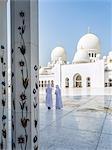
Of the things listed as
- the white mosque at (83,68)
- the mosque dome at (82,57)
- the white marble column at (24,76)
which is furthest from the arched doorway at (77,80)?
the white marble column at (24,76)

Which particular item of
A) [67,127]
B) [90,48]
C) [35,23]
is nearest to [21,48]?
[35,23]

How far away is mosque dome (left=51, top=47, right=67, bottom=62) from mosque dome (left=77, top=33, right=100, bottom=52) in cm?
377

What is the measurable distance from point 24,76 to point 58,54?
3817 centimetres

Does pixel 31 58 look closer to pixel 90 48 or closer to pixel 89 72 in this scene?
pixel 89 72

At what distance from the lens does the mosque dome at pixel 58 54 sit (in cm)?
4007

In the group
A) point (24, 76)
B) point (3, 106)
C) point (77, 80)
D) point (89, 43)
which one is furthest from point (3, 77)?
point (89, 43)

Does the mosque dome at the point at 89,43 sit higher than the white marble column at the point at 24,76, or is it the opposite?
the mosque dome at the point at 89,43

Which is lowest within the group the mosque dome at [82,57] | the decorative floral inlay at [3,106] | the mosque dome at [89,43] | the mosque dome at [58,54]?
the decorative floral inlay at [3,106]

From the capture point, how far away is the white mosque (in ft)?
103

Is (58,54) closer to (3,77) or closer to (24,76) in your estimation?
(3,77)

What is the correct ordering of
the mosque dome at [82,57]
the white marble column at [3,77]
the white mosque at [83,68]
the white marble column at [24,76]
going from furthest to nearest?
the mosque dome at [82,57] → the white mosque at [83,68] → the white marble column at [3,77] → the white marble column at [24,76]

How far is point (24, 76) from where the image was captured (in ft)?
6.82

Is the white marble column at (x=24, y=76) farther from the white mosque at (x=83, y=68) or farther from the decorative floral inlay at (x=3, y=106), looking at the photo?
the white mosque at (x=83, y=68)

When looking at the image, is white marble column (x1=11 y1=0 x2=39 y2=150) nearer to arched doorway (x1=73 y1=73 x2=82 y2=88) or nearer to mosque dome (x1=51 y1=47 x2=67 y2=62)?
arched doorway (x1=73 y1=73 x2=82 y2=88)
